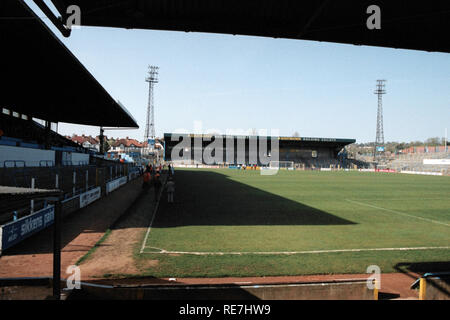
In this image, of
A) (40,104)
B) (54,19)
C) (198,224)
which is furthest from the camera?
(40,104)

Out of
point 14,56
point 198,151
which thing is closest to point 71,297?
point 14,56

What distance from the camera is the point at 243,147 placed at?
3460 inches

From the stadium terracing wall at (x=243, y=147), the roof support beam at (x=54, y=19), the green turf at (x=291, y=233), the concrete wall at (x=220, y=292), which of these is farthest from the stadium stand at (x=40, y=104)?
the stadium terracing wall at (x=243, y=147)

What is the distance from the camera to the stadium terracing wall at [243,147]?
8450 cm

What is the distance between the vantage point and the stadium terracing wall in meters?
84.5

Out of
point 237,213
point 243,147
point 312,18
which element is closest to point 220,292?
point 312,18

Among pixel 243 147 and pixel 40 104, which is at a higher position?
pixel 40 104

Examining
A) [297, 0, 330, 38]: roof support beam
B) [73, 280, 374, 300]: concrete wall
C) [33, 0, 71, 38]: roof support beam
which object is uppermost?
[297, 0, 330, 38]: roof support beam

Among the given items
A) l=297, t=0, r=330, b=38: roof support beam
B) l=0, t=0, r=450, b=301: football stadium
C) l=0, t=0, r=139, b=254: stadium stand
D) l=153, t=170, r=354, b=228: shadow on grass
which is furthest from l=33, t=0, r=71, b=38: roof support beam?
l=153, t=170, r=354, b=228: shadow on grass

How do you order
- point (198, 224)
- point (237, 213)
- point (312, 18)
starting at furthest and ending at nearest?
point (237, 213), point (198, 224), point (312, 18)

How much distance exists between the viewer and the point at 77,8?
521 centimetres

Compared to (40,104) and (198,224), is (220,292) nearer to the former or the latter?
(198,224)

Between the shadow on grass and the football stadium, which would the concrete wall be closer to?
the football stadium

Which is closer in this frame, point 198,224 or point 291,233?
point 291,233
